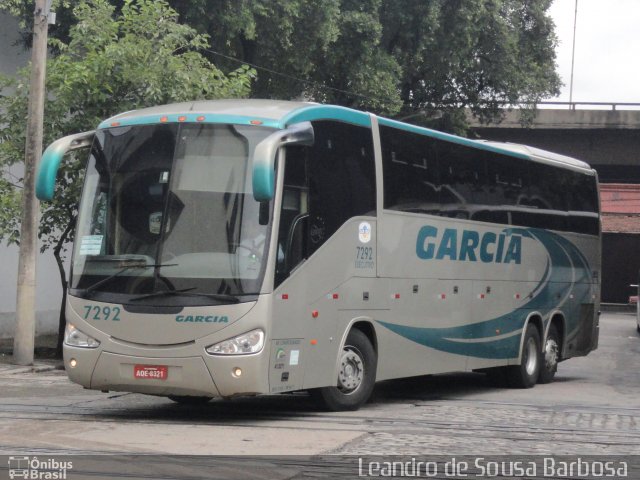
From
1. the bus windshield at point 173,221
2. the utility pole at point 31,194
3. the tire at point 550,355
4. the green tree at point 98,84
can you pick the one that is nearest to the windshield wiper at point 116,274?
the bus windshield at point 173,221

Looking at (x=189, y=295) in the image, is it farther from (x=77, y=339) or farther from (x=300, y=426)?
(x=300, y=426)

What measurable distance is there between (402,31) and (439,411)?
70.3 ft

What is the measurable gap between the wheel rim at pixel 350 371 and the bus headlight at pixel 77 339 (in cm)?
262

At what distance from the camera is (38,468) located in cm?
809

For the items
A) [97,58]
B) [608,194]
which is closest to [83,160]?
[97,58]

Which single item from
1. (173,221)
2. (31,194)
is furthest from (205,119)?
(31,194)

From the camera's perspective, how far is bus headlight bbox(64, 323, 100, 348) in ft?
37.4

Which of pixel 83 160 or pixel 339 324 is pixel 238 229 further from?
pixel 83 160

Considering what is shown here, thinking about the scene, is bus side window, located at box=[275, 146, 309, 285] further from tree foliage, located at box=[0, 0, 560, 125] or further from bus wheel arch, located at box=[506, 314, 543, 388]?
tree foliage, located at box=[0, 0, 560, 125]

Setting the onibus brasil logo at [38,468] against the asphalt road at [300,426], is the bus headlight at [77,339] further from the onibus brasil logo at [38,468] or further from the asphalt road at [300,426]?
the onibus brasil logo at [38,468]

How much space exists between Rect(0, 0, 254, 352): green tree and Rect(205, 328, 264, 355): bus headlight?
8366mm

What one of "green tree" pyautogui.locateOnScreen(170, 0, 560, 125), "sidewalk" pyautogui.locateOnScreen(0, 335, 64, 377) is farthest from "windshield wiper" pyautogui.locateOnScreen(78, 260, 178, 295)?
"green tree" pyautogui.locateOnScreen(170, 0, 560, 125)

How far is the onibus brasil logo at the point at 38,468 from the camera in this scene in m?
7.81

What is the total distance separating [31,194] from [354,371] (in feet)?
25.6
